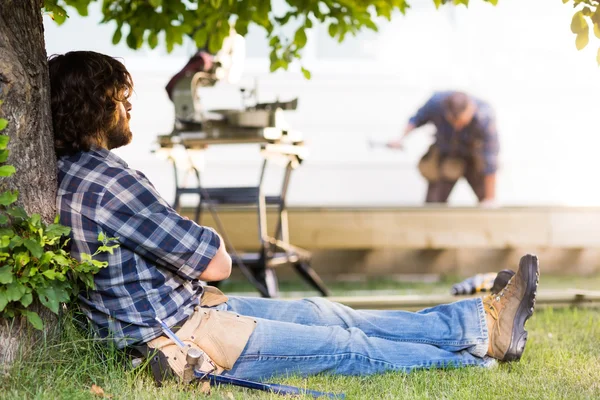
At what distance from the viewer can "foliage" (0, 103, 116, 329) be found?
1713mm

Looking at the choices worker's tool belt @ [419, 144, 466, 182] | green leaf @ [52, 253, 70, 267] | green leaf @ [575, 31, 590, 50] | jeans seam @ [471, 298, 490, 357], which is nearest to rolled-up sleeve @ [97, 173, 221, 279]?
green leaf @ [52, 253, 70, 267]

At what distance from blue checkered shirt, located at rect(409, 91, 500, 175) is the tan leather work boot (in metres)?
3.58

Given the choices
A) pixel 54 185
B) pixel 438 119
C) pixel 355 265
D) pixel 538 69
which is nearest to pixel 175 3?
pixel 54 185

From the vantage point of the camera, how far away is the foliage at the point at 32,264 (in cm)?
171

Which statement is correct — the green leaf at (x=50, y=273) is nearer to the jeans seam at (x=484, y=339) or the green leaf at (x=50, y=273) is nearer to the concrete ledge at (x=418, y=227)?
the jeans seam at (x=484, y=339)

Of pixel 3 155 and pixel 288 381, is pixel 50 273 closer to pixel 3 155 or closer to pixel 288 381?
pixel 3 155

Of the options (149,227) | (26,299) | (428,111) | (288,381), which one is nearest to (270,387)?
(288,381)

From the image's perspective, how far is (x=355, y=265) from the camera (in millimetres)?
5352

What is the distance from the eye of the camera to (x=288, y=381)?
1979 millimetres

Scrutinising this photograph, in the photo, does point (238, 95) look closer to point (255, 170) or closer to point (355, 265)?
point (255, 170)

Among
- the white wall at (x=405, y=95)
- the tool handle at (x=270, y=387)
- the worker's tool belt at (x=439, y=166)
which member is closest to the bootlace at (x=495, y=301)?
the tool handle at (x=270, y=387)

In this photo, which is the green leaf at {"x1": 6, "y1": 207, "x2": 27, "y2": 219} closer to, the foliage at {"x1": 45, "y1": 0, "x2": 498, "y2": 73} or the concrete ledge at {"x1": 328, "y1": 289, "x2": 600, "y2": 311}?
the foliage at {"x1": 45, "y1": 0, "x2": 498, "y2": 73}

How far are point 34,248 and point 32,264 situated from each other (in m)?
0.06

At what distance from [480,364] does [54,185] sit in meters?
1.23
